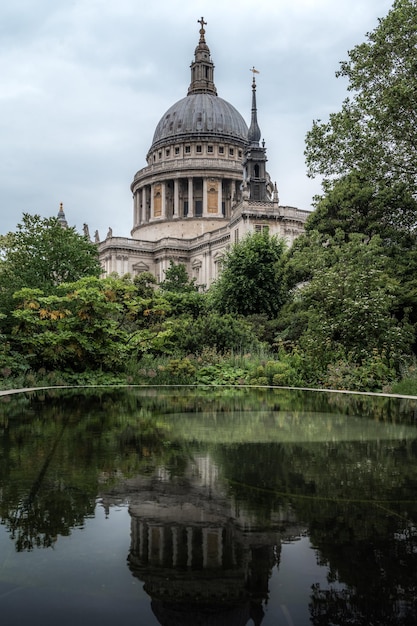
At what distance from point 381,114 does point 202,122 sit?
2696 inches

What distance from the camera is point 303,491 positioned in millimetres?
4656

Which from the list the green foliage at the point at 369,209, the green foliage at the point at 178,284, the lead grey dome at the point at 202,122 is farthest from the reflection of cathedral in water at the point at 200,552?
the lead grey dome at the point at 202,122

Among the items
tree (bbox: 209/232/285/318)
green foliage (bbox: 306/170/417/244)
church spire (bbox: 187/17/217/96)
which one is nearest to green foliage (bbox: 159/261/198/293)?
tree (bbox: 209/232/285/318)

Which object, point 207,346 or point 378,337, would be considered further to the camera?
point 207,346

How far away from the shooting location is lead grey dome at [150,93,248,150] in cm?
8475

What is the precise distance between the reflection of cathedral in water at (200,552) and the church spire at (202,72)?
312 ft

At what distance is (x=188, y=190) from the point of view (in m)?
83.8

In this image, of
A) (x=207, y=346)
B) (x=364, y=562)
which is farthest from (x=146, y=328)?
(x=364, y=562)

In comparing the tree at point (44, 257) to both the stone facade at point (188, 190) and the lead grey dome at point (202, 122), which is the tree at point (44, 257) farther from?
the lead grey dome at point (202, 122)

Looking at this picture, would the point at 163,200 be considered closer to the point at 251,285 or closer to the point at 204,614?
the point at 251,285

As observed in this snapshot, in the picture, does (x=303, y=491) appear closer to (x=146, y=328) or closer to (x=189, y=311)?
(x=146, y=328)

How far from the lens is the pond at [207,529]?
2641 mm

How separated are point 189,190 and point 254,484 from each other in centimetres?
8027

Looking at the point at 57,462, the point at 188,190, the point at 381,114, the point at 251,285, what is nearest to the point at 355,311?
the point at 381,114
